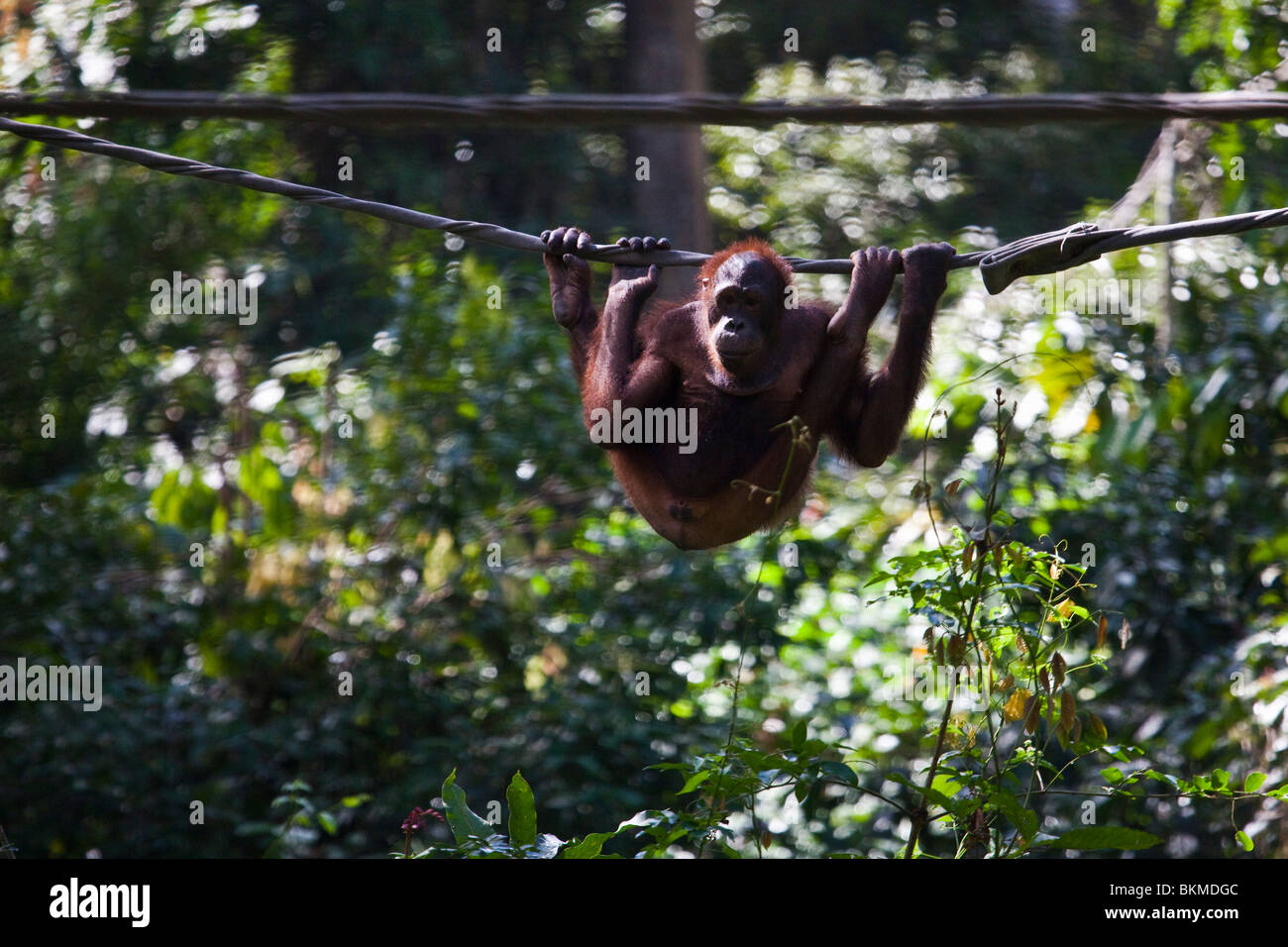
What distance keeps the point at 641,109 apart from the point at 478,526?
4.38m

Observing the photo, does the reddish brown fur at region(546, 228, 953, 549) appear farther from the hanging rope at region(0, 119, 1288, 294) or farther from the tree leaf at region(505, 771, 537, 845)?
the tree leaf at region(505, 771, 537, 845)

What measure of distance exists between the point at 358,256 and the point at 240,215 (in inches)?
32.3

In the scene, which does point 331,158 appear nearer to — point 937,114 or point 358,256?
point 358,256

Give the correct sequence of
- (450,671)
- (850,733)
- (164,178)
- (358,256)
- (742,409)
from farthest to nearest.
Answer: (358,256), (164,178), (450,671), (850,733), (742,409)

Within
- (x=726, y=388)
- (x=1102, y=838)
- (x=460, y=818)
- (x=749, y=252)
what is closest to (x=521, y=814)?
(x=460, y=818)

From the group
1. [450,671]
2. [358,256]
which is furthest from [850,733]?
[358,256]

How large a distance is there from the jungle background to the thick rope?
186 centimetres

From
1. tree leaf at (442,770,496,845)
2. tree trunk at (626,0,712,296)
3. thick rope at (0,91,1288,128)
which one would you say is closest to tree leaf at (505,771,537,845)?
tree leaf at (442,770,496,845)

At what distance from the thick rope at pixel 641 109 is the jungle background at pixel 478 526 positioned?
1862mm

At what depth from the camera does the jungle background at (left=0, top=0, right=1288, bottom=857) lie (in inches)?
238

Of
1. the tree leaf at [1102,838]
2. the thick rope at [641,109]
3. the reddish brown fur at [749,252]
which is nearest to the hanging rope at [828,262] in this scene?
the thick rope at [641,109]

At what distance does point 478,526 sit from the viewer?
7.06 metres

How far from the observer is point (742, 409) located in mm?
3998

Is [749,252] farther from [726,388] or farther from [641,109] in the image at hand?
[641,109]
